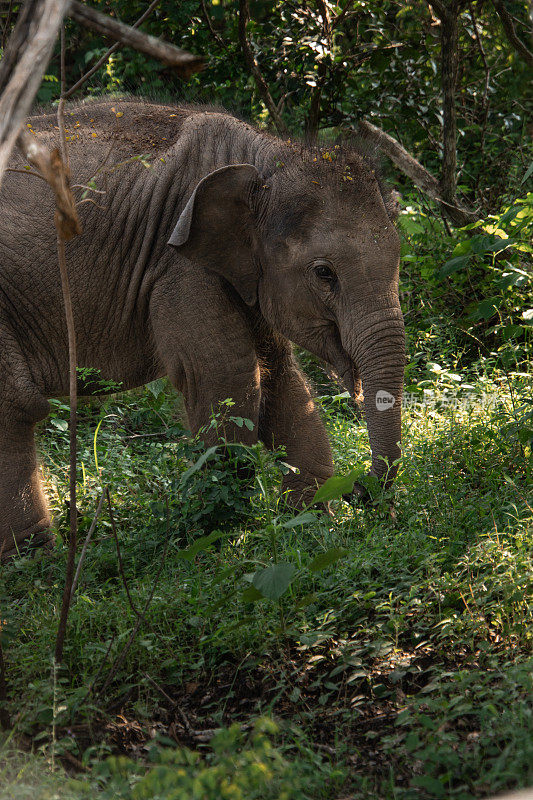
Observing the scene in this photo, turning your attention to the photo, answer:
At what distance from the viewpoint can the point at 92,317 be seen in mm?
4957

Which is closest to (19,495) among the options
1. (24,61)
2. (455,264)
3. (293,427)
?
(293,427)

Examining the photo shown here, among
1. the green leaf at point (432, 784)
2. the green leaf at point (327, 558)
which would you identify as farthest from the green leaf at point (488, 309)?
the green leaf at point (432, 784)

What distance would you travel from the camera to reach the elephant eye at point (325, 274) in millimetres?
4566

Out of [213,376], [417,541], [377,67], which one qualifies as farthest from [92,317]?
[377,67]

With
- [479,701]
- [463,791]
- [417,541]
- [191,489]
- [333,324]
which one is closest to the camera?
[463,791]

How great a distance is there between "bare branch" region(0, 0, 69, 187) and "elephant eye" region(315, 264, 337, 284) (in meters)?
2.21

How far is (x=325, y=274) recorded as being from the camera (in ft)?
15.1

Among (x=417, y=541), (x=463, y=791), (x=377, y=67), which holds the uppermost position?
(x=377, y=67)

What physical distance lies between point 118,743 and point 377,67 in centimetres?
641

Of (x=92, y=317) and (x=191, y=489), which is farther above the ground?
(x=92, y=317)

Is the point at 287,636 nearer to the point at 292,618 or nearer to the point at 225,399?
the point at 292,618

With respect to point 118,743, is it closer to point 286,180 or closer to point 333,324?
point 333,324

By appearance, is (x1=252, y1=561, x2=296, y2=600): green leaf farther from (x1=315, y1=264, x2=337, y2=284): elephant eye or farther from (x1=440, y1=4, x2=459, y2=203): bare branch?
(x1=440, y1=4, x2=459, y2=203): bare branch

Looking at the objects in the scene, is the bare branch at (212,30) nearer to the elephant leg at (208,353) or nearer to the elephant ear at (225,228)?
the elephant ear at (225,228)
